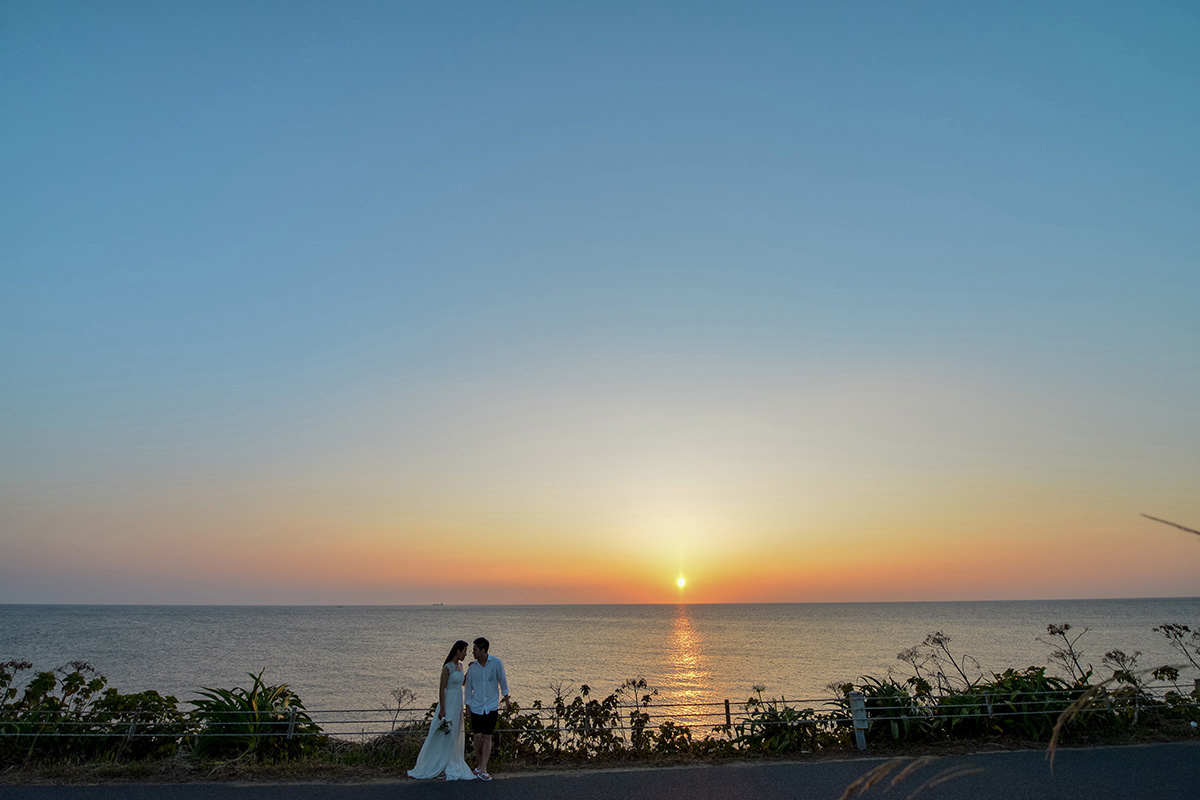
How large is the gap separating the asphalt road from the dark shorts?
57cm

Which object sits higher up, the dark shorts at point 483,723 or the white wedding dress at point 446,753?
the dark shorts at point 483,723

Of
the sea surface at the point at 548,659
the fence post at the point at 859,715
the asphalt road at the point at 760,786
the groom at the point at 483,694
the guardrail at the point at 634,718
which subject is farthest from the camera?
the sea surface at the point at 548,659

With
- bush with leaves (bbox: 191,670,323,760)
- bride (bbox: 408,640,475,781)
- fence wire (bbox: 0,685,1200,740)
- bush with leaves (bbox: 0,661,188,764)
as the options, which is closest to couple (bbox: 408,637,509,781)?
bride (bbox: 408,640,475,781)

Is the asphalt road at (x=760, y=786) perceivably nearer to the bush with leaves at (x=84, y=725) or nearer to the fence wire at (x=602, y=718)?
the fence wire at (x=602, y=718)

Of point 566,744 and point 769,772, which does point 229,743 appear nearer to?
point 566,744

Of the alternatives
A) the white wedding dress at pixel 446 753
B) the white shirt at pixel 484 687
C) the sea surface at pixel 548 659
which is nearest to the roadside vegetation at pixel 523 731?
the white wedding dress at pixel 446 753

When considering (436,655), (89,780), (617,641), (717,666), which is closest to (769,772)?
(89,780)

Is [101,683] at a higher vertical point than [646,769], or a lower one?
higher

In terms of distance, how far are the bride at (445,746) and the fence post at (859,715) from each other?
17.2 feet

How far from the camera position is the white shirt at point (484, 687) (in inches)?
379

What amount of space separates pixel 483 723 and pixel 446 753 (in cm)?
56

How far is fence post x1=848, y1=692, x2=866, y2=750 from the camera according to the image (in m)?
10.3

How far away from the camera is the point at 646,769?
9.46m

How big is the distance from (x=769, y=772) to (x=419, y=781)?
4.32 metres
